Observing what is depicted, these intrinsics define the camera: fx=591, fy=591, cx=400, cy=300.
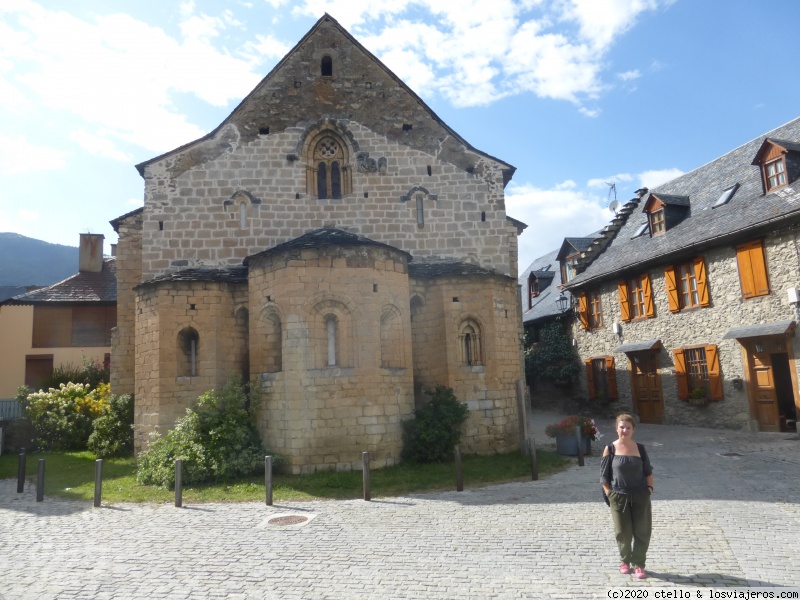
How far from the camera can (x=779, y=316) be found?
16297mm

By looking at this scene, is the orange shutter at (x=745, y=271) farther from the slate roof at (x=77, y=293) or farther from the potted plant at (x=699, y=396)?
the slate roof at (x=77, y=293)

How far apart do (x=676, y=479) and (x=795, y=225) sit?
28.6 feet

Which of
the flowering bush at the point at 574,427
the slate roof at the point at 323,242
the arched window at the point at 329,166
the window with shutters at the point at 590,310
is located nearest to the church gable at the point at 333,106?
the arched window at the point at 329,166

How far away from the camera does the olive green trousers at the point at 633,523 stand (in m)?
6.21

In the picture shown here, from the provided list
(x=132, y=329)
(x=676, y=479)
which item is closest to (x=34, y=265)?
(x=132, y=329)

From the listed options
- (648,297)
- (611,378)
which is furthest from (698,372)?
(611,378)

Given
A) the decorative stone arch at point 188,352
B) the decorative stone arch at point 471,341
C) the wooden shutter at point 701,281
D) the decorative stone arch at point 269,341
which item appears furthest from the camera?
the wooden shutter at point 701,281

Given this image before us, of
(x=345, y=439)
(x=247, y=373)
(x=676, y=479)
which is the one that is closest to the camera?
(x=676, y=479)

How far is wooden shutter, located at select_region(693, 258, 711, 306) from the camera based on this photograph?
18750 millimetres

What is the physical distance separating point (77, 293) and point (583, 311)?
21834 mm

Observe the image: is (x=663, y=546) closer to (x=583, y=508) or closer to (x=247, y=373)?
(x=583, y=508)

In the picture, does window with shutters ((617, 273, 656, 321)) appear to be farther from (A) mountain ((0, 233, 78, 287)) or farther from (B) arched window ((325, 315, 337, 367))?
(A) mountain ((0, 233, 78, 287))

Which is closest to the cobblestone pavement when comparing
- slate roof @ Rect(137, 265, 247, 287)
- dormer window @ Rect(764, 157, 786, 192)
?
slate roof @ Rect(137, 265, 247, 287)

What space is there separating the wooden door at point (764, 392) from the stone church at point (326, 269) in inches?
287
